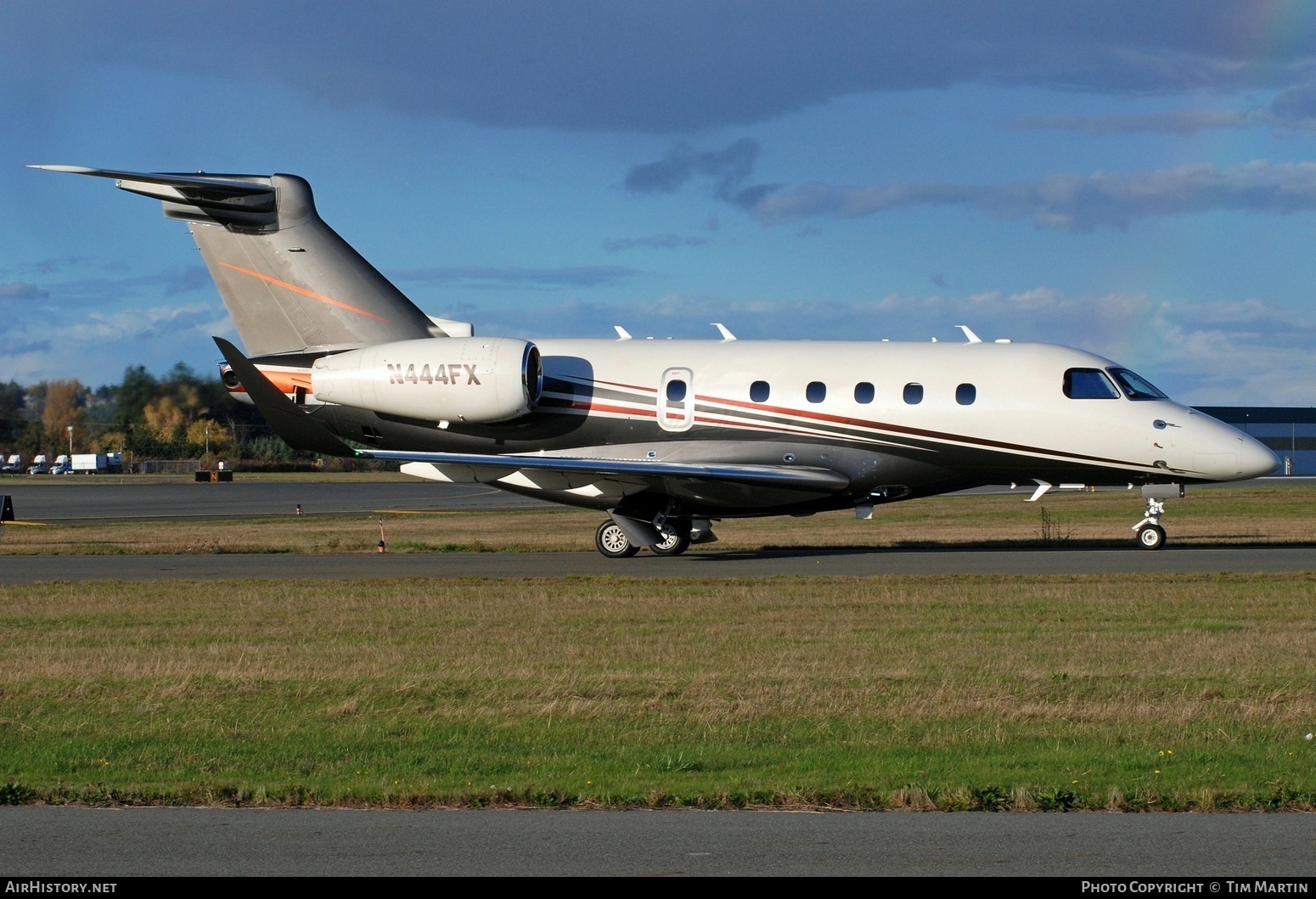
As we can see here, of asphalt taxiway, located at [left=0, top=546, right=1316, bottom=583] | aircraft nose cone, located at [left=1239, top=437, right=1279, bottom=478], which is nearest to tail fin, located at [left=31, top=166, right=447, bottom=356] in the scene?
asphalt taxiway, located at [left=0, top=546, right=1316, bottom=583]

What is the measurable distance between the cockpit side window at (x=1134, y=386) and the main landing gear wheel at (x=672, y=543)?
855 centimetres

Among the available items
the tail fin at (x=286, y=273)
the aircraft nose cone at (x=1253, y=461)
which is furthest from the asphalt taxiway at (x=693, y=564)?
the tail fin at (x=286, y=273)

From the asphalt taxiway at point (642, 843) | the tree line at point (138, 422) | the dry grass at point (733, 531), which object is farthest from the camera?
the tree line at point (138, 422)

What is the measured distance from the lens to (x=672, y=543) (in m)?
26.4

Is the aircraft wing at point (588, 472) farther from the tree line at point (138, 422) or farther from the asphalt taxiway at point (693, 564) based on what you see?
the tree line at point (138, 422)

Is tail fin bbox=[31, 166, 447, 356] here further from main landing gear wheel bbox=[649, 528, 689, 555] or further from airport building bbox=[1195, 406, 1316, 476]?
airport building bbox=[1195, 406, 1316, 476]

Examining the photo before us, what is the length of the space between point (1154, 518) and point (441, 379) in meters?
13.9

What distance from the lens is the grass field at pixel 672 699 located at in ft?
26.5

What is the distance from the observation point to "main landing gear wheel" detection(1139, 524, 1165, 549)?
26.1 meters

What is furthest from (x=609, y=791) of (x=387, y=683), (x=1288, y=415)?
(x=1288, y=415)

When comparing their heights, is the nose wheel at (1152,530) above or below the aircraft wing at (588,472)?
below

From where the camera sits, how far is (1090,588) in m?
18.9

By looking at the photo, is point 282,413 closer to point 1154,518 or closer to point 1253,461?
point 1154,518

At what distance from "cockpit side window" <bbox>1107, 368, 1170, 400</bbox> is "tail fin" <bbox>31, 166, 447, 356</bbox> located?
1361 cm
